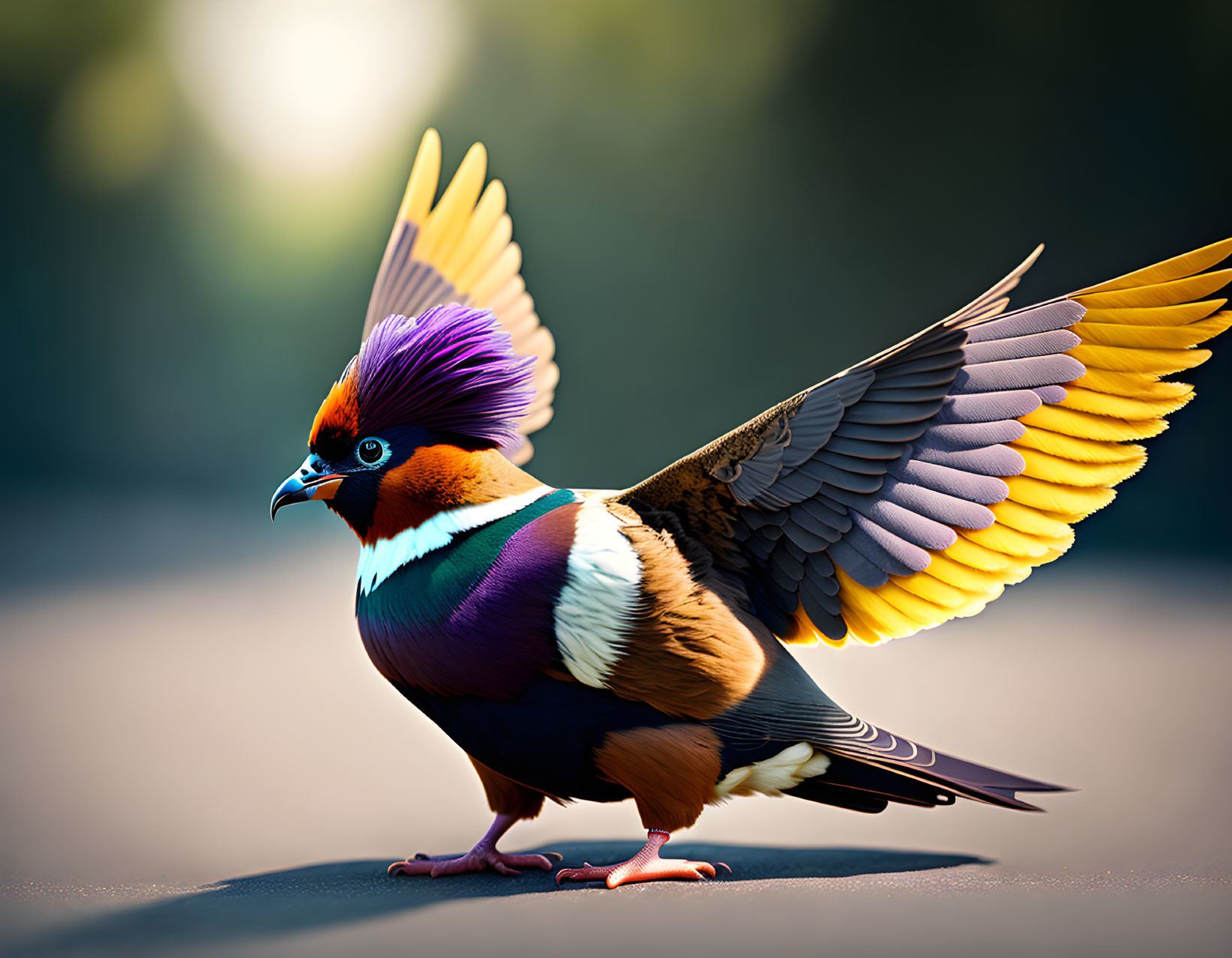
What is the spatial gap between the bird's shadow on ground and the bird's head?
0.51 meters

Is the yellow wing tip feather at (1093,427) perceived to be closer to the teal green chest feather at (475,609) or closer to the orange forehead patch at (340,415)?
the teal green chest feather at (475,609)

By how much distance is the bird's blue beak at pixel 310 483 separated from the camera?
1.50m

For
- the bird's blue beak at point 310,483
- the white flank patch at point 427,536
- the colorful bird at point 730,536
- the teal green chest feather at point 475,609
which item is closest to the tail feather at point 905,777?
the colorful bird at point 730,536

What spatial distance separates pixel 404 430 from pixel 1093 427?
914 mm

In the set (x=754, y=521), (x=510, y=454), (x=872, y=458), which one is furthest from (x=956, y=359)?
(x=510, y=454)

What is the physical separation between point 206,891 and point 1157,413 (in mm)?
1476

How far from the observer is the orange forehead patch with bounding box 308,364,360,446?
4.94 feet

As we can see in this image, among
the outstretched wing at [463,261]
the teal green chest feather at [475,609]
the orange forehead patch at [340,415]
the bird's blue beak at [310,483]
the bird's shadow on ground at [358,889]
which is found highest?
the outstretched wing at [463,261]

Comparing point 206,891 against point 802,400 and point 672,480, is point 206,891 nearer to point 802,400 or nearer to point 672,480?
point 672,480

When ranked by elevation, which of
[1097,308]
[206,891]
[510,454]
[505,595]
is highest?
[1097,308]

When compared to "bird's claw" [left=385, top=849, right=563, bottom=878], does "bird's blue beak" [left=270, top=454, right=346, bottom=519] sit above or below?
above

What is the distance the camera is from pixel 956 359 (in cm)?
137

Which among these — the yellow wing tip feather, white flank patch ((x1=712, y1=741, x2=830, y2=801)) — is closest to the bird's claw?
white flank patch ((x1=712, y1=741, x2=830, y2=801))

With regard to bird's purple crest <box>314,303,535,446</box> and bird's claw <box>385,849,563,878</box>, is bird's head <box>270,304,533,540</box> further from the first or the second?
bird's claw <box>385,849,563,878</box>
